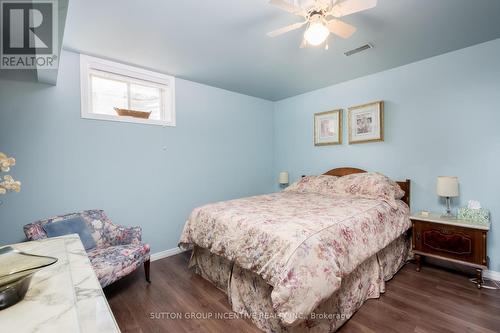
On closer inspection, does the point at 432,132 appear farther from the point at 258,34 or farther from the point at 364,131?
the point at 258,34

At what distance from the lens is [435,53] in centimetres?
282

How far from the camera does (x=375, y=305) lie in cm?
211

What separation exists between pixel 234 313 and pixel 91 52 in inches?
123

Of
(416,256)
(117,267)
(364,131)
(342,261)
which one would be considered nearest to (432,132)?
(364,131)

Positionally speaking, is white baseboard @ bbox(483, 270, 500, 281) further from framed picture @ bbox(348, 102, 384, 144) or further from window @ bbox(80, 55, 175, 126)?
window @ bbox(80, 55, 175, 126)

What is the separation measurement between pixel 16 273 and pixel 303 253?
1.38 meters

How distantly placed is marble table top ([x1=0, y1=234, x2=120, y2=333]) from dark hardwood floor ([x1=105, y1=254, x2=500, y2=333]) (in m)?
1.34

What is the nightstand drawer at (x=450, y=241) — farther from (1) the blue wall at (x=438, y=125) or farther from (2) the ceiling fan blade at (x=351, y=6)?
(2) the ceiling fan blade at (x=351, y=6)

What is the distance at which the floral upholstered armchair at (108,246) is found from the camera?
2.07 meters

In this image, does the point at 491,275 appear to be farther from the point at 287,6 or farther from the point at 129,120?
the point at 129,120

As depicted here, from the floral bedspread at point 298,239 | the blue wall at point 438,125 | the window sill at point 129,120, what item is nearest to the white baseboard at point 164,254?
the floral bedspread at point 298,239

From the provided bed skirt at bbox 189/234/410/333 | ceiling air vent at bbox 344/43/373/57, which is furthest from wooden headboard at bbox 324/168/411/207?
ceiling air vent at bbox 344/43/373/57

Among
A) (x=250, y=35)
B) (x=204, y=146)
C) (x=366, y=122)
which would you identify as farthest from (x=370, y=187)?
(x=204, y=146)

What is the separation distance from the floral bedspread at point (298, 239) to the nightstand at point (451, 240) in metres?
0.19
